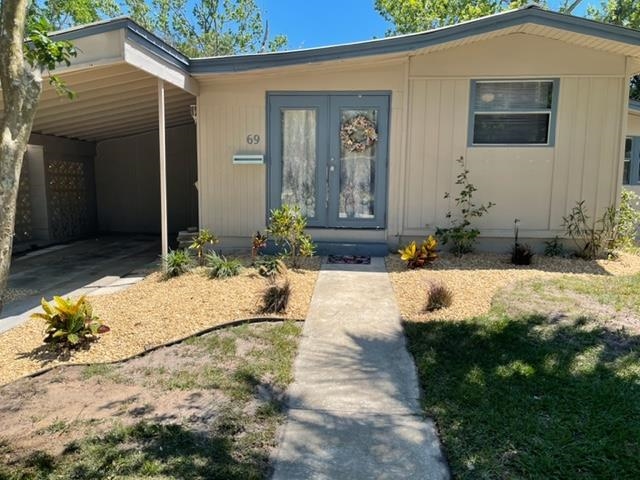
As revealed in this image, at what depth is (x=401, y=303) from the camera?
524 centimetres

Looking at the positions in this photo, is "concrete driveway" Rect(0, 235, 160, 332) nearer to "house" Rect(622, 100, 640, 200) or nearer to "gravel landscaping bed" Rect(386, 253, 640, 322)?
"gravel landscaping bed" Rect(386, 253, 640, 322)

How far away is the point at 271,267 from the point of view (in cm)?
625

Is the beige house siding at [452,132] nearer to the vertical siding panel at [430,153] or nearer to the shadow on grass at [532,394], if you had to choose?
the vertical siding panel at [430,153]

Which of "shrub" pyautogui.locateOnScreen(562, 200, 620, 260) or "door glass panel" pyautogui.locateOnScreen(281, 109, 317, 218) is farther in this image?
"door glass panel" pyautogui.locateOnScreen(281, 109, 317, 218)

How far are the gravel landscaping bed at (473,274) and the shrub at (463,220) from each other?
0.65ft

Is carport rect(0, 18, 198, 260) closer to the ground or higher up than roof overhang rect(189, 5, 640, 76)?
closer to the ground

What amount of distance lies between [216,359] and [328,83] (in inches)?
192

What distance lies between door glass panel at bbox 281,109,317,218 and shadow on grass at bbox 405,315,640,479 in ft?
11.7

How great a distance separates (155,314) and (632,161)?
10.9 metres

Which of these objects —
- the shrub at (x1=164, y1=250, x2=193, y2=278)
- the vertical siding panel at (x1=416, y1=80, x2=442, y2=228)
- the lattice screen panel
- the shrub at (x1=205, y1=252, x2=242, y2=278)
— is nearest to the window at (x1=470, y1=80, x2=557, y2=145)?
the vertical siding panel at (x1=416, y1=80, x2=442, y2=228)

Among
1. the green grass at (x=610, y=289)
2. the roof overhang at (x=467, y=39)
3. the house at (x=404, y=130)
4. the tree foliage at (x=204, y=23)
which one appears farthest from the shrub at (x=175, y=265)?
the tree foliage at (x=204, y=23)

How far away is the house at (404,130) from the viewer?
714cm

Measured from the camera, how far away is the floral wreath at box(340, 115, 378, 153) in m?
7.42

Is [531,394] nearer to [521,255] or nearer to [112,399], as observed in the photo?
[112,399]
